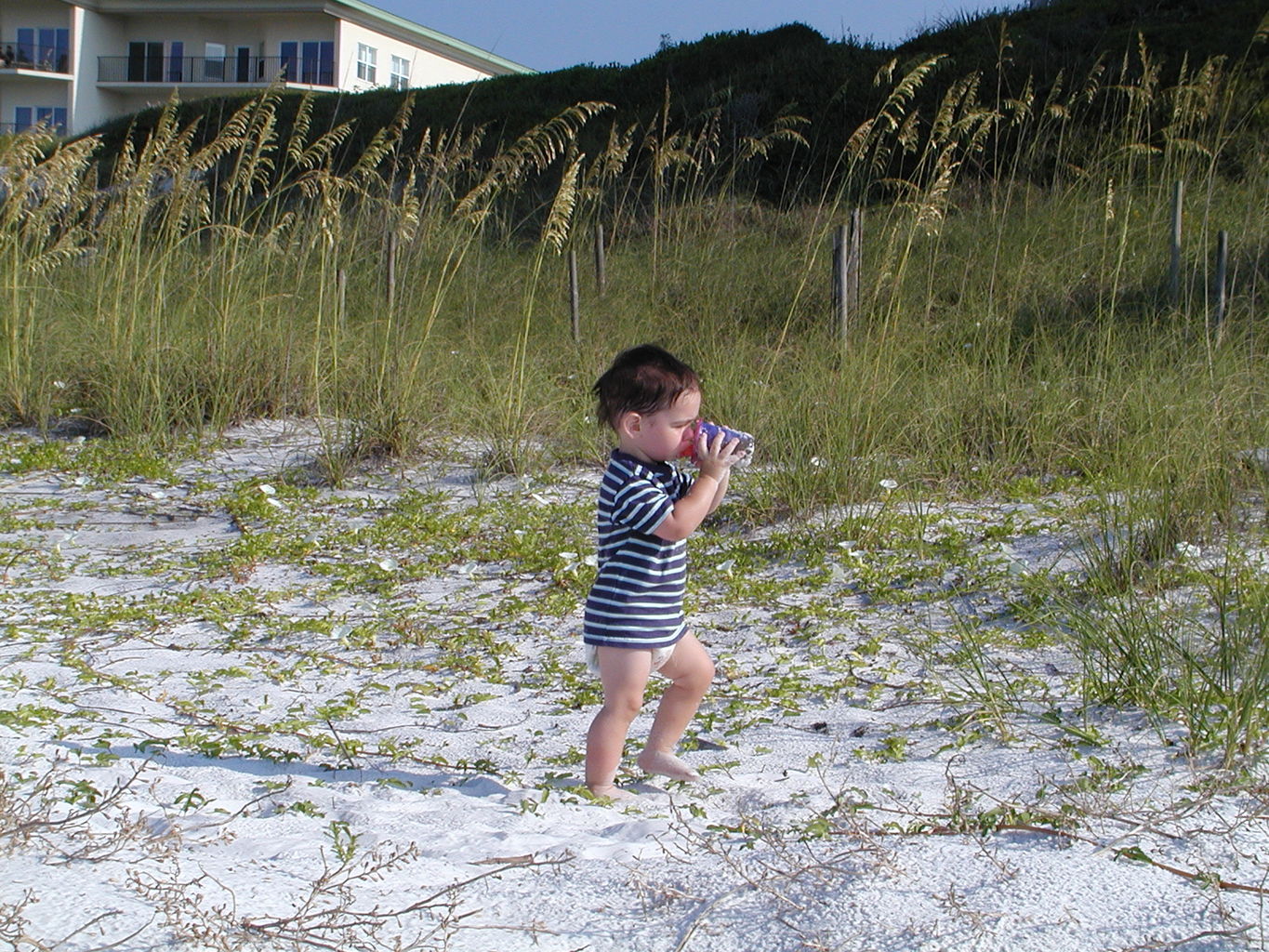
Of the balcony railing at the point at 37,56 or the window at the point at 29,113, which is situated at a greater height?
the balcony railing at the point at 37,56

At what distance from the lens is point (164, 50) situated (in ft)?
118

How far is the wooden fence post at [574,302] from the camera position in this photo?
8.73 m

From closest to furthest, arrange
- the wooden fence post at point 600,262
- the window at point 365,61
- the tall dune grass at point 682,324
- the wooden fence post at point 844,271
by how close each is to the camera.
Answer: the tall dune grass at point 682,324, the wooden fence post at point 844,271, the wooden fence post at point 600,262, the window at point 365,61

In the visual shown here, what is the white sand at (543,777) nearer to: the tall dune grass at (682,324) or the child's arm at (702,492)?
the child's arm at (702,492)

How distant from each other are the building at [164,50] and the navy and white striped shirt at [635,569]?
33854mm

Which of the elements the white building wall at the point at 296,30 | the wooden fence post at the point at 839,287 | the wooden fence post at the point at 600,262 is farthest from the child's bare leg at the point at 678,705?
the white building wall at the point at 296,30

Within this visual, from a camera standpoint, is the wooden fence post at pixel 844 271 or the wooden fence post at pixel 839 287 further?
the wooden fence post at pixel 844 271

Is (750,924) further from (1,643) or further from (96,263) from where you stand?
(96,263)

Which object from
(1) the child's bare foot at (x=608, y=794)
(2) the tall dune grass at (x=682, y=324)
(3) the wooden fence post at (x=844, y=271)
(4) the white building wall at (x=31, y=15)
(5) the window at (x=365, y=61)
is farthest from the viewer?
(4) the white building wall at (x=31, y=15)

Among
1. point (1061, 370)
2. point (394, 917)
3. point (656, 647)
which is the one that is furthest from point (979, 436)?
point (394, 917)

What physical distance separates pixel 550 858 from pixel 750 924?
0.48 meters

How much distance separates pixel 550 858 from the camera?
8.04ft

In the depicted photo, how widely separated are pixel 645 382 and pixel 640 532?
1.16 ft

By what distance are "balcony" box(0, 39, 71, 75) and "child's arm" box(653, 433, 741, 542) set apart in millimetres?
38624
